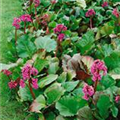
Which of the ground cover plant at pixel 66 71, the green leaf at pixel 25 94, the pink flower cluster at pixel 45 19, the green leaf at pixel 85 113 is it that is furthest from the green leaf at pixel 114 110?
the pink flower cluster at pixel 45 19

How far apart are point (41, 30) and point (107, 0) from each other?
131cm

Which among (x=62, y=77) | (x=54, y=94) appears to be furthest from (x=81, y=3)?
(x=54, y=94)

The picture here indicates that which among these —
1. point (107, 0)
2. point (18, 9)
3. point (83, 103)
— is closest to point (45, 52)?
point (83, 103)

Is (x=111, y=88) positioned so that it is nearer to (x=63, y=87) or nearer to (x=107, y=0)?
(x=63, y=87)

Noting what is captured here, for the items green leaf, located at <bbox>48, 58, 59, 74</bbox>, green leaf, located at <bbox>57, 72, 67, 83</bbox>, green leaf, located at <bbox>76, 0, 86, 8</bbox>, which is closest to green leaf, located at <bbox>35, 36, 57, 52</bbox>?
green leaf, located at <bbox>48, 58, 59, 74</bbox>

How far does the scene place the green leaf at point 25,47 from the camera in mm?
2980

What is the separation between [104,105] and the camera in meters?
2.11

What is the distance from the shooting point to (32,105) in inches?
92.5

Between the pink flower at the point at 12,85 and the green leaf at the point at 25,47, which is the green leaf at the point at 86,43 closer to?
the green leaf at the point at 25,47

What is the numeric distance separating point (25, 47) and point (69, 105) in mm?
981

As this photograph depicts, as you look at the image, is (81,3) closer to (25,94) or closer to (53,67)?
(53,67)

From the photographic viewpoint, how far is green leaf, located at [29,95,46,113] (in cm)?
230

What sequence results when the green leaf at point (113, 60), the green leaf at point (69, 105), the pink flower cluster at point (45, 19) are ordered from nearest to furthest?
the green leaf at point (69, 105) < the green leaf at point (113, 60) < the pink flower cluster at point (45, 19)

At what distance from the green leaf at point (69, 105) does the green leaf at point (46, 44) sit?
2.68 feet
